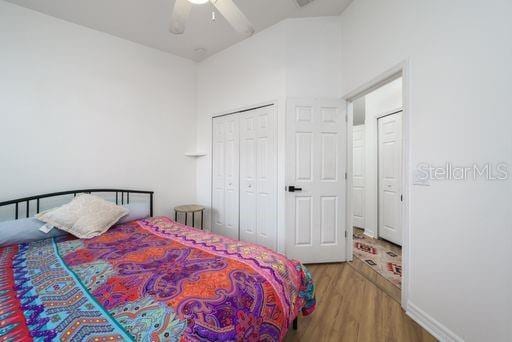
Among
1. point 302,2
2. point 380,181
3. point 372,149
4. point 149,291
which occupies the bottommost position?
point 149,291

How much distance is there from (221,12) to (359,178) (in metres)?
3.79

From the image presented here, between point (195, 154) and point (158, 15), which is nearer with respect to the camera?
point (158, 15)

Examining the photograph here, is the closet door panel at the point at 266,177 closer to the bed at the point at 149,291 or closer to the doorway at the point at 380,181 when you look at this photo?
the doorway at the point at 380,181

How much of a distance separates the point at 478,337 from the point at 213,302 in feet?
5.12

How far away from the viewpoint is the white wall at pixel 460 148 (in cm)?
119

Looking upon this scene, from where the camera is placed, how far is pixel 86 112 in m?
2.58

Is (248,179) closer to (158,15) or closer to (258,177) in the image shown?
(258,177)

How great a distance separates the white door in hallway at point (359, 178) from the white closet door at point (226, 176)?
241 cm

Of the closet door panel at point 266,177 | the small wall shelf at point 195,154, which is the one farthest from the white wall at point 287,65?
the small wall shelf at point 195,154

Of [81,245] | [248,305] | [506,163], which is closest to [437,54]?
[506,163]

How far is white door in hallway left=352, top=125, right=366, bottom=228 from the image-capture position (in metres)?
4.24

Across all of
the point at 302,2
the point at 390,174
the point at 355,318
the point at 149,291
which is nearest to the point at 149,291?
the point at 149,291

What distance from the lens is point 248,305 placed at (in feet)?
3.46

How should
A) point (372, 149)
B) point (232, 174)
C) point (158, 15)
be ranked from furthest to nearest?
1. point (372, 149)
2. point (232, 174)
3. point (158, 15)
